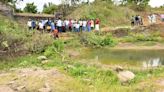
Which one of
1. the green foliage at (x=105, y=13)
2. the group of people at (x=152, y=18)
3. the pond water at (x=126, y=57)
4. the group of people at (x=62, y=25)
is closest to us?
the pond water at (x=126, y=57)

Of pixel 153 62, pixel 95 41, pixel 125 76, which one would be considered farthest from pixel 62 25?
pixel 125 76

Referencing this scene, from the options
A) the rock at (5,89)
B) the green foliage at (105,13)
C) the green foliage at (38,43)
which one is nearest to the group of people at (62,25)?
the green foliage at (105,13)

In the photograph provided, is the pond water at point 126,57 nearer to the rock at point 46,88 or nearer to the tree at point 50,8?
the rock at point 46,88

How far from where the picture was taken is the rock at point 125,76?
14.6 meters

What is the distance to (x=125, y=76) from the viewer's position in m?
14.8

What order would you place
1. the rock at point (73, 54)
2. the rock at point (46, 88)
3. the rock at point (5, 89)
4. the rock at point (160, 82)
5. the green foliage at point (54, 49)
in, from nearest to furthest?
the rock at point (46, 88) → the rock at point (5, 89) → the rock at point (160, 82) → the green foliage at point (54, 49) → the rock at point (73, 54)

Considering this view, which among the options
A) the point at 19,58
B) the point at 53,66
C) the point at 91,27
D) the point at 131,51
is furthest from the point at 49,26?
the point at 53,66

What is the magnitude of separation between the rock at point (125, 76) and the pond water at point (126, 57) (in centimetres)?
309

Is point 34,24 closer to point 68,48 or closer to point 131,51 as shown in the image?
point 68,48

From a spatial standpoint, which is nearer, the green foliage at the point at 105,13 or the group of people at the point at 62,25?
the group of people at the point at 62,25

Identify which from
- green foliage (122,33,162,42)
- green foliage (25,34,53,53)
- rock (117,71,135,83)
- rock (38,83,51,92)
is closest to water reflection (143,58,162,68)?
rock (117,71,135,83)

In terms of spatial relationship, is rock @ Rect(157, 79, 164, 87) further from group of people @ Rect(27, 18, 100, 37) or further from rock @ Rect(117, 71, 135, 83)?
group of people @ Rect(27, 18, 100, 37)

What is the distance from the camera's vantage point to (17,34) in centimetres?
2073

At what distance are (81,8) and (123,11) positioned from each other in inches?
197
